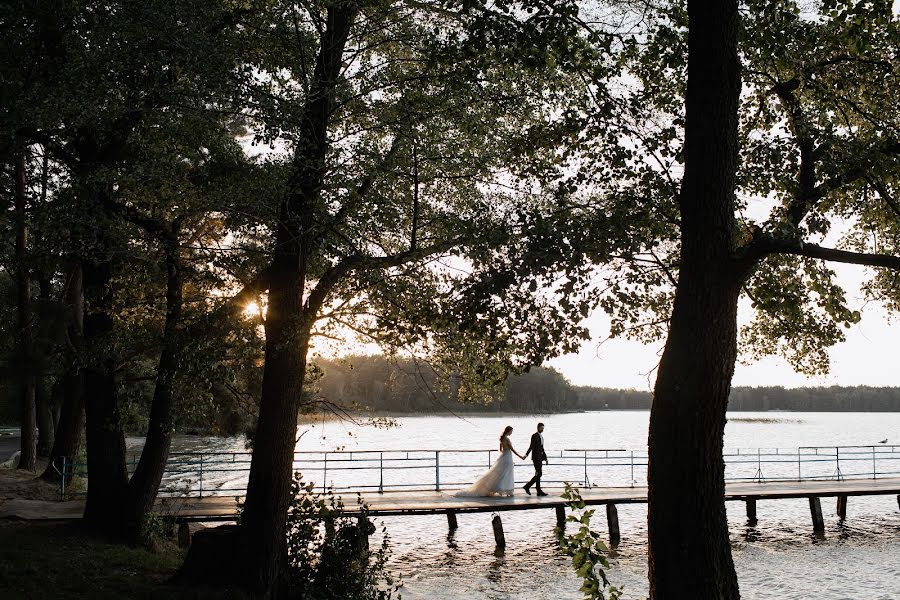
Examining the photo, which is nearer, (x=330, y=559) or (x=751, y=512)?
(x=330, y=559)

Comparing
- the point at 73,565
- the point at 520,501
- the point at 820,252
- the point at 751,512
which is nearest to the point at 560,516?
the point at 520,501

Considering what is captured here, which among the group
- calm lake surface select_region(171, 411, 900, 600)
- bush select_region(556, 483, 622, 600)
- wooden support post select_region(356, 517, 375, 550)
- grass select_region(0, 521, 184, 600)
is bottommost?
calm lake surface select_region(171, 411, 900, 600)

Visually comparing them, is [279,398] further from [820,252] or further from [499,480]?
[499,480]

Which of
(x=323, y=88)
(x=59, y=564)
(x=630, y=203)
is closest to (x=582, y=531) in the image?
(x=630, y=203)

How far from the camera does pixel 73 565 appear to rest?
35.5 ft

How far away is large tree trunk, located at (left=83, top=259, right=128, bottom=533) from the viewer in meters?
13.0

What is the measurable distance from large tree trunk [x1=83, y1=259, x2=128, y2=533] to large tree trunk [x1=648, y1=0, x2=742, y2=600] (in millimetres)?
9110

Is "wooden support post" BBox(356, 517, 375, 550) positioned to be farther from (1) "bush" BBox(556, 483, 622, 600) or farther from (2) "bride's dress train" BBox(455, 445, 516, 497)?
(2) "bride's dress train" BBox(455, 445, 516, 497)

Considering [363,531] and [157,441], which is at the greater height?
[157,441]

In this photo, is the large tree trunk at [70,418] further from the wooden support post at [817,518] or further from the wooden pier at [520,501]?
the wooden support post at [817,518]

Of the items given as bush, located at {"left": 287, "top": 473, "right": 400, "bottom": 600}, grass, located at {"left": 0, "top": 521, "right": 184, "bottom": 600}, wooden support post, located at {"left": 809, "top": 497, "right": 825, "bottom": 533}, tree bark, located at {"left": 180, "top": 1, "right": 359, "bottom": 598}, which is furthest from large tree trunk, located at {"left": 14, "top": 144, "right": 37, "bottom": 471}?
wooden support post, located at {"left": 809, "top": 497, "right": 825, "bottom": 533}

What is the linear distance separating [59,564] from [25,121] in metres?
5.61

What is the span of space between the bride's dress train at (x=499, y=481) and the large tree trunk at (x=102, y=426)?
8274 mm

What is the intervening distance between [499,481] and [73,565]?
1018 cm
